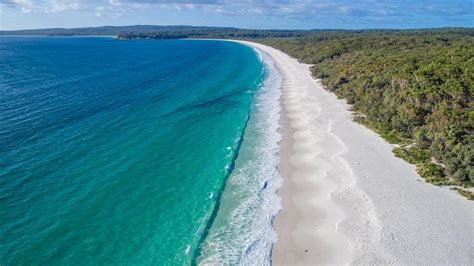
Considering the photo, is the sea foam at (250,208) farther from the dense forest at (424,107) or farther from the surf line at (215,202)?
the dense forest at (424,107)

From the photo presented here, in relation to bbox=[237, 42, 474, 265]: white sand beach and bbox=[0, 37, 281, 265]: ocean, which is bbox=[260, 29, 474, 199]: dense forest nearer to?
bbox=[237, 42, 474, 265]: white sand beach

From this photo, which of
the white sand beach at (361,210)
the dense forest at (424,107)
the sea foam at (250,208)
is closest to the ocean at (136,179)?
the sea foam at (250,208)

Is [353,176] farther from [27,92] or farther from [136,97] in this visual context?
[27,92]

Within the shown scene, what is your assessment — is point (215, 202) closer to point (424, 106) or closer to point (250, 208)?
point (250, 208)

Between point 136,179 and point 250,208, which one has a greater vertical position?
point 136,179

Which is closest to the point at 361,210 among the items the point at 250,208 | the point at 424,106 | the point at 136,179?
the point at 250,208

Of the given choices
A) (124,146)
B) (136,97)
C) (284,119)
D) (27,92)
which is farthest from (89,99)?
(284,119)

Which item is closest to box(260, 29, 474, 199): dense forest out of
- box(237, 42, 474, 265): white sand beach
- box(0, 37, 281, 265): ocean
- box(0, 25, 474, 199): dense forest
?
box(0, 25, 474, 199): dense forest
